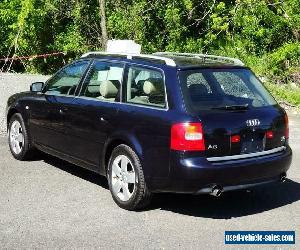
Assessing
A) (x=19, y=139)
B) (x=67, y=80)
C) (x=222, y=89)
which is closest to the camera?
(x=222, y=89)

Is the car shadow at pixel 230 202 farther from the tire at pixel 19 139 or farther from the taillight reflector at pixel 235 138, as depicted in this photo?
the tire at pixel 19 139

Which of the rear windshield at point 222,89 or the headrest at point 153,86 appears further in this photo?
the headrest at point 153,86

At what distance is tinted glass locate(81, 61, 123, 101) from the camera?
6.19 meters

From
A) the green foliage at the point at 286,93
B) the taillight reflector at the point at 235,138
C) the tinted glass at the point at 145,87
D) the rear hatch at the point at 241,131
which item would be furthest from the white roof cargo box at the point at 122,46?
the taillight reflector at the point at 235,138

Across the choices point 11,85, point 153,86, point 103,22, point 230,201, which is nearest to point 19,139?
point 153,86

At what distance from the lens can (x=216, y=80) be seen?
19.7 ft

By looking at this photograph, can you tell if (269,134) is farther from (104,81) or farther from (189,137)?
(104,81)

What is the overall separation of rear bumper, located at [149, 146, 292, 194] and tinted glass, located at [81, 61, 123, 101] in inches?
48.2

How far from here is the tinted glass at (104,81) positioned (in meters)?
6.19

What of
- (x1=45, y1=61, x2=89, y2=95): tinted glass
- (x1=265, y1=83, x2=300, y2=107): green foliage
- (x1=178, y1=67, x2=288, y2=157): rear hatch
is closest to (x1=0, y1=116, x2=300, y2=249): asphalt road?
(x1=178, y1=67, x2=288, y2=157): rear hatch

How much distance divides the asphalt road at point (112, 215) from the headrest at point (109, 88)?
1.18 metres

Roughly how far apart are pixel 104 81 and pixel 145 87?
2.20ft

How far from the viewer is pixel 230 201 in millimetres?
6332

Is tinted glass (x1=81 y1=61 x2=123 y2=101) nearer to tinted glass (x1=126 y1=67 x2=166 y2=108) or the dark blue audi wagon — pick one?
the dark blue audi wagon
